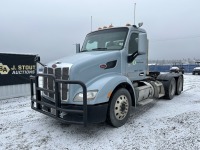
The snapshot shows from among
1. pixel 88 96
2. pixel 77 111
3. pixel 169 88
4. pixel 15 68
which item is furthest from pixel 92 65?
pixel 15 68

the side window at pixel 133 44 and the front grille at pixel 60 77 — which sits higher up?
the side window at pixel 133 44

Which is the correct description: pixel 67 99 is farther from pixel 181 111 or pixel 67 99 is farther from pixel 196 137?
pixel 181 111

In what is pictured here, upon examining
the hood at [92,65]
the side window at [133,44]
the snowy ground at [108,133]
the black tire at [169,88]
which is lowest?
the snowy ground at [108,133]

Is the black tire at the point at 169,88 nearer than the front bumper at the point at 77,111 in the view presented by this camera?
No

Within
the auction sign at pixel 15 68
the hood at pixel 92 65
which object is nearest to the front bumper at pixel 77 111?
the hood at pixel 92 65

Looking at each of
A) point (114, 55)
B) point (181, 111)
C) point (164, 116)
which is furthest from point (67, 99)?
point (181, 111)

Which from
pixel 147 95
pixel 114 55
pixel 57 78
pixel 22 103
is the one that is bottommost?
pixel 22 103

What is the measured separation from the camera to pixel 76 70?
425cm

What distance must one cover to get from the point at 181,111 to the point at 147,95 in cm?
118

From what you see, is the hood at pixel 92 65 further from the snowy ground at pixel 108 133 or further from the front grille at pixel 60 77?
the snowy ground at pixel 108 133

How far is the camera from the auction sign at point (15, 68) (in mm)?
8867

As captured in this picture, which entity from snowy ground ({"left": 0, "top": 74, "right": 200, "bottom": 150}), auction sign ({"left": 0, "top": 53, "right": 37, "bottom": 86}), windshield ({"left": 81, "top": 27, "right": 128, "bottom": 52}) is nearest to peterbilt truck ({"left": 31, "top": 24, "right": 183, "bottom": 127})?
windshield ({"left": 81, "top": 27, "right": 128, "bottom": 52})

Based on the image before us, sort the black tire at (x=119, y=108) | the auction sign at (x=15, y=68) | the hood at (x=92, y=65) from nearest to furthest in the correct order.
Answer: the hood at (x=92, y=65) < the black tire at (x=119, y=108) < the auction sign at (x=15, y=68)

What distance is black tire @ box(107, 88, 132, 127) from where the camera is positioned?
15.1ft
